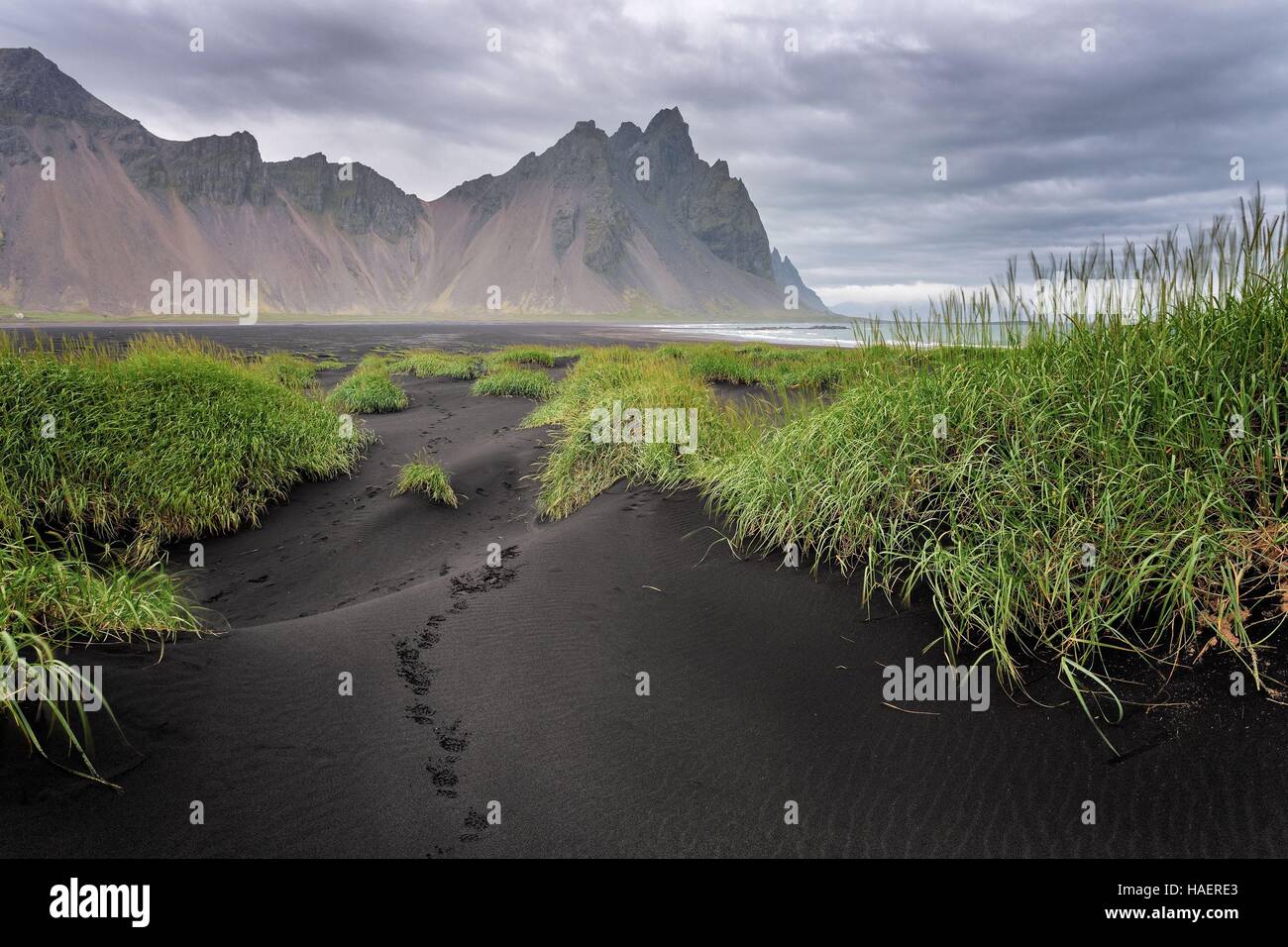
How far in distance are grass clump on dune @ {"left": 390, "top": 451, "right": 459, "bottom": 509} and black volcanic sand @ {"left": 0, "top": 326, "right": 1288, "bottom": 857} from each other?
374cm

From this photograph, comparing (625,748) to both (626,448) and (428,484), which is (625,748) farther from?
(428,484)

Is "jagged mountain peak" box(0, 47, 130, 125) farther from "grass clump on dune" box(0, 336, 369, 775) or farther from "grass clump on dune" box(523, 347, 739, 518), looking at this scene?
"grass clump on dune" box(523, 347, 739, 518)

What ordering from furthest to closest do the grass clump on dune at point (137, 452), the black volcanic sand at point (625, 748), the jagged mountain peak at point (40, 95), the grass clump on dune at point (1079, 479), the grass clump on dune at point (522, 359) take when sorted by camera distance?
the jagged mountain peak at point (40, 95) < the grass clump on dune at point (522, 359) < the grass clump on dune at point (137, 452) < the grass clump on dune at point (1079, 479) < the black volcanic sand at point (625, 748)

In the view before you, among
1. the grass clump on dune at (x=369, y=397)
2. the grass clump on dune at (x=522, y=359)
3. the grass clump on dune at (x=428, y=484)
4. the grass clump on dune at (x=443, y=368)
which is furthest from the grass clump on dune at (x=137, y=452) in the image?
the grass clump on dune at (x=522, y=359)

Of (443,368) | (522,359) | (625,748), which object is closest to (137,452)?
(625,748)

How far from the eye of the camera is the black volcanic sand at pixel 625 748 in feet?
8.29

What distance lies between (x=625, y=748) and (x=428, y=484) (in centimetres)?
633

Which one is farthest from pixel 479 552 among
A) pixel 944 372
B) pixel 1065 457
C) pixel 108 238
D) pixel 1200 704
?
pixel 108 238

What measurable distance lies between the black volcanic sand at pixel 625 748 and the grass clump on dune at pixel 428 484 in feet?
12.3

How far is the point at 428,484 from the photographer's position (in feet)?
28.6

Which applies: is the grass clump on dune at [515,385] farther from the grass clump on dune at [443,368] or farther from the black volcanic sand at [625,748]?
the black volcanic sand at [625,748]

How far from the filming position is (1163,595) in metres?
3.33

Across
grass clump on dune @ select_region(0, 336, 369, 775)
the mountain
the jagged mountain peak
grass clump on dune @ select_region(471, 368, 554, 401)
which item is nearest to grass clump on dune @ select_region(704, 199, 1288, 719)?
grass clump on dune @ select_region(0, 336, 369, 775)
